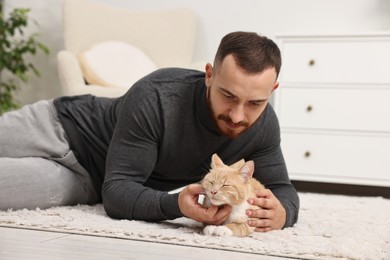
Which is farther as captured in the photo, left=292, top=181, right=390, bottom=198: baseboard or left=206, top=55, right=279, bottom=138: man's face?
left=292, top=181, right=390, bottom=198: baseboard

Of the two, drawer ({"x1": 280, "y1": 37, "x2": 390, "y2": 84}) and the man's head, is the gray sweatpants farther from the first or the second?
drawer ({"x1": 280, "y1": 37, "x2": 390, "y2": 84})

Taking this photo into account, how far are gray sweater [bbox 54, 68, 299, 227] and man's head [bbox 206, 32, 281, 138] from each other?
0.44 ft

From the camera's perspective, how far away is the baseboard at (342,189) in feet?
9.80

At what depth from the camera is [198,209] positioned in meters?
1.29

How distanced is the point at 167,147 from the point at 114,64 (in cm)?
180

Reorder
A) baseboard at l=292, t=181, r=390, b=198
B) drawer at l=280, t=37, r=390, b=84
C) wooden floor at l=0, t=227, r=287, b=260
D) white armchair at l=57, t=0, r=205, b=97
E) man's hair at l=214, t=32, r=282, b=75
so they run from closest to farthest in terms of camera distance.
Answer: wooden floor at l=0, t=227, r=287, b=260
man's hair at l=214, t=32, r=282, b=75
drawer at l=280, t=37, r=390, b=84
baseboard at l=292, t=181, r=390, b=198
white armchair at l=57, t=0, r=205, b=97

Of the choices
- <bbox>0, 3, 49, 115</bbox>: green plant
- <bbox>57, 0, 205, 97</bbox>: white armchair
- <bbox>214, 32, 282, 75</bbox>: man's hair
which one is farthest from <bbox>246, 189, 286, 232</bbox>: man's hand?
<bbox>0, 3, 49, 115</bbox>: green plant

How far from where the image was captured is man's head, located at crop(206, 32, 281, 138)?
130 centimetres

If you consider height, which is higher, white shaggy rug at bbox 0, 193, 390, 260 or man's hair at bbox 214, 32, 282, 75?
man's hair at bbox 214, 32, 282, 75

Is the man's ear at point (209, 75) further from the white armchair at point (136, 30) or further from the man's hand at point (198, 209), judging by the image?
the white armchair at point (136, 30)

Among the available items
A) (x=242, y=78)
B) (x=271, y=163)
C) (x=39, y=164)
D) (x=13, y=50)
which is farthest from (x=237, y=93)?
(x=13, y=50)

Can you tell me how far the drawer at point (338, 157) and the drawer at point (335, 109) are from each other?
0.21 feet

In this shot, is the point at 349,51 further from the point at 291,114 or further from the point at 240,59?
the point at 240,59

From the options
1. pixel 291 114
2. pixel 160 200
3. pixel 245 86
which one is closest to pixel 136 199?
pixel 160 200
